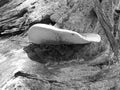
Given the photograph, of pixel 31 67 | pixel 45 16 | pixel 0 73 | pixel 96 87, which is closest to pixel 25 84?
pixel 31 67

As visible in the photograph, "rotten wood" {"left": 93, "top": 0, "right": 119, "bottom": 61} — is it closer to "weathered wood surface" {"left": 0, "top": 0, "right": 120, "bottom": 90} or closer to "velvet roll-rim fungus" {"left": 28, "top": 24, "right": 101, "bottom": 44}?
"weathered wood surface" {"left": 0, "top": 0, "right": 120, "bottom": 90}

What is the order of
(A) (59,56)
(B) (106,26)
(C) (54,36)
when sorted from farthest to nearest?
(B) (106,26) < (A) (59,56) < (C) (54,36)

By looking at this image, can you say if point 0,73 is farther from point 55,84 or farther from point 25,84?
point 55,84

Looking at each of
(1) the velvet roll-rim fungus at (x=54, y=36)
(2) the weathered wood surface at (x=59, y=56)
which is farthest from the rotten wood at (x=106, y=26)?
(1) the velvet roll-rim fungus at (x=54, y=36)

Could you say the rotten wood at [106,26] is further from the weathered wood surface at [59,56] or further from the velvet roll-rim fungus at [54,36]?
the velvet roll-rim fungus at [54,36]

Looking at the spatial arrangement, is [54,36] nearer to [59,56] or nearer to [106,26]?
[59,56]

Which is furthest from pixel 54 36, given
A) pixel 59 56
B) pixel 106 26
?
pixel 106 26
